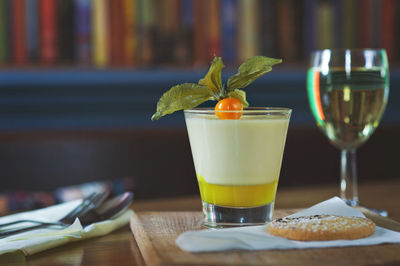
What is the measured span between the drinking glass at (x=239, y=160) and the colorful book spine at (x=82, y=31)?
139 centimetres

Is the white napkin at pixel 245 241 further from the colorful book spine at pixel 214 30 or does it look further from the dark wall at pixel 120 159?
the colorful book spine at pixel 214 30

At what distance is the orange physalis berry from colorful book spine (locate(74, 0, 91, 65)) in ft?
4.67

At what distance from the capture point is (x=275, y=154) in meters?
0.83

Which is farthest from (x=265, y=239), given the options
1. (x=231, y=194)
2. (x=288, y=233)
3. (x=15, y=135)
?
(x=15, y=135)

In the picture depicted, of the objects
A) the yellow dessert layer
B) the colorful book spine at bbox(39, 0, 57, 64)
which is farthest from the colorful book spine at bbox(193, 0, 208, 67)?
the yellow dessert layer

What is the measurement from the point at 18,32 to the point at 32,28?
0.05 meters

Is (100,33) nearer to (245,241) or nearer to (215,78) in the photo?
(215,78)

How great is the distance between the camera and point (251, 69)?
32.0 inches

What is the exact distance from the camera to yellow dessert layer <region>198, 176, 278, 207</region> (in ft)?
2.65

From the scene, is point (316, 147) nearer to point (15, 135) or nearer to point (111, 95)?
point (111, 95)

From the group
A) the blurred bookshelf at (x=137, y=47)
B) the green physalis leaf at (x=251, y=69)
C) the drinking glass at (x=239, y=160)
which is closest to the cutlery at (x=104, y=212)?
the drinking glass at (x=239, y=160)

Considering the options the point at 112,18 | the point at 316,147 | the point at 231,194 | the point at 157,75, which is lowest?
the point at 316,147

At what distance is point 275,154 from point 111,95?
4.84 ft

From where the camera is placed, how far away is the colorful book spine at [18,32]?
2059 mm
